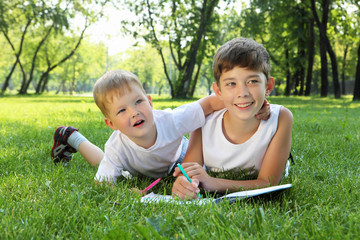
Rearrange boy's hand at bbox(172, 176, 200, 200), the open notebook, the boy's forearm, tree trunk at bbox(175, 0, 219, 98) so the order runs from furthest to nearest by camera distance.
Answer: tree trunk at bbox(175, 0, 219, 98) < the boy's forearm < boy's hand at bbox(172, 176, 200, 200) < the open notebook

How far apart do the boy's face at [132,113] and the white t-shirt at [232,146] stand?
21.3 inches

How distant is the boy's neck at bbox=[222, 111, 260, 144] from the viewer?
266 cm

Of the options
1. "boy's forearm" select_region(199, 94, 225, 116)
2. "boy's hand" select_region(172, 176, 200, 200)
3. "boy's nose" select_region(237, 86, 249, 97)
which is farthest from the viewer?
"boy's forearm" select_region(199, 94, 225, 116)

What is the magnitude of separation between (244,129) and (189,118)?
1.62ft

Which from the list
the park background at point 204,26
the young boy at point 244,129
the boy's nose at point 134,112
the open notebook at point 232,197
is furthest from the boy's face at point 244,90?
the park background at point 204,26

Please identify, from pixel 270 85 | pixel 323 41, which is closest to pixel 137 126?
pixel 270 85

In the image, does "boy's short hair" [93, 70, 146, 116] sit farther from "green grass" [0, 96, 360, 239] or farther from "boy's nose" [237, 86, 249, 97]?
"boy's nose" [237, 86, 249, 97]

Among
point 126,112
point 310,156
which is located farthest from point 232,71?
point 310,156

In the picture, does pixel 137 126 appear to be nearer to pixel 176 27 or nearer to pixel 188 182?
pixel 188 182

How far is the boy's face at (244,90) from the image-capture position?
2.39 metres

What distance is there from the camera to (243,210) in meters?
1.83

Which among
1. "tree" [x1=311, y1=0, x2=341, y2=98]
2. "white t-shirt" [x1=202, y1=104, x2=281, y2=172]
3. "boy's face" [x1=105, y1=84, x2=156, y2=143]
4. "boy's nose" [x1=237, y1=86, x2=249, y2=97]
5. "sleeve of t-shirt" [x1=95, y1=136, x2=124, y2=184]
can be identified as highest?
"tree" [x1=311, y1=0, x2=341, y2=98]

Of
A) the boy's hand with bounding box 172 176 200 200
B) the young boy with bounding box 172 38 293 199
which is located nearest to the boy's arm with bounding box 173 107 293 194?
the young boy with bounding box 172 38 293 199

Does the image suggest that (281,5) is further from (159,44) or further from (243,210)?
(243,210)
